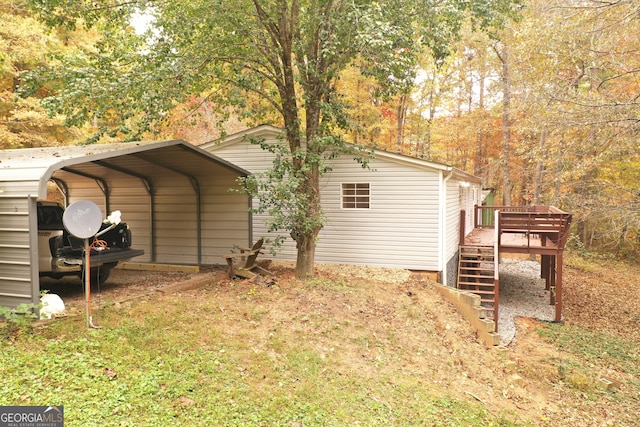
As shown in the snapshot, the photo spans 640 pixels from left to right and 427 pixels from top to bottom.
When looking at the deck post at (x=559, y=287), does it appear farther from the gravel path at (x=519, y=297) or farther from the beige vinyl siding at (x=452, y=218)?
the beige vinyl siding at (x=452, y=218)

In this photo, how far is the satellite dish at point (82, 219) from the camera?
453 cm

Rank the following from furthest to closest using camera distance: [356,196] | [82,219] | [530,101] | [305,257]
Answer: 1. [356,196]
2. [530,101]
3. [305,257]
4. [82,219]

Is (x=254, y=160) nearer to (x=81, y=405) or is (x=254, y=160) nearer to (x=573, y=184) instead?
(x=81, y=405)

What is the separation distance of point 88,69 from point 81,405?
5.92 meters

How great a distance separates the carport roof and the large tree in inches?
31.1

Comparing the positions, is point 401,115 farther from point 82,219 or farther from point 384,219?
point 82,219

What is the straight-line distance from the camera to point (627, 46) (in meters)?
10.2

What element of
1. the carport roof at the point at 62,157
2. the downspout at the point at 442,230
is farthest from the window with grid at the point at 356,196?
the carport roof at the point at 62,157

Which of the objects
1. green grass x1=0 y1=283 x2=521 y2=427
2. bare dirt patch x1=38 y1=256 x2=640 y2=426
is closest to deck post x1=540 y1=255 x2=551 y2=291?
bare dirt patch x1=38 y1=256 x2=640 y2=426

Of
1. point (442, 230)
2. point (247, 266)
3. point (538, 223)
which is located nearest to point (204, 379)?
point (247, 266)

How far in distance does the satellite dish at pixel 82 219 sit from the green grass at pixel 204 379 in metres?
1.33

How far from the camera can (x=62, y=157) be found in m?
5.54

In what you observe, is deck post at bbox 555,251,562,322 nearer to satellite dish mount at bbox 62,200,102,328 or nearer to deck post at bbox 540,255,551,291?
deck post at bbox 540,255,551,291

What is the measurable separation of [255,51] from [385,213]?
5071 millimetres
